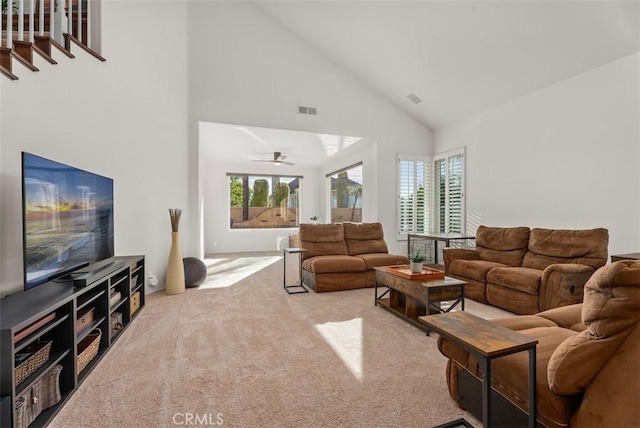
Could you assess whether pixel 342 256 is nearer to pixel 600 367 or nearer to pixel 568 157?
pixel 568 157

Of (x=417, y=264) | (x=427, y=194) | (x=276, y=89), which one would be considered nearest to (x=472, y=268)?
(x=417, y=264)

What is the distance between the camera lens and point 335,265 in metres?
4.21

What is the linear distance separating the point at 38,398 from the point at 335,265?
10.2 ft

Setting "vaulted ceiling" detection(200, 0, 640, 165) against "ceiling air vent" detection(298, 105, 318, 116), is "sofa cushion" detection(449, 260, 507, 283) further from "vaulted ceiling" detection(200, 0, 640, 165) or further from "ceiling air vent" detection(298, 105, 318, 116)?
"ceiling air vent" detection(298, 105, 318, 116)

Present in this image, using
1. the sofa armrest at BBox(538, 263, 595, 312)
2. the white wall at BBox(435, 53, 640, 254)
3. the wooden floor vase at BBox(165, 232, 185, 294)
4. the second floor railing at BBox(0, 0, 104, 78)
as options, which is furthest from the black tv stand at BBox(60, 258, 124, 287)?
the white wall at BBox(435, 53, 640, 254)

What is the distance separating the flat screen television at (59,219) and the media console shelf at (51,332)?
0.49 ft

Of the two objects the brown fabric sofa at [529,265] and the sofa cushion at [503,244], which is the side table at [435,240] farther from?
the brown fabric sofa at [529,265]

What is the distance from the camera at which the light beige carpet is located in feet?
5.44

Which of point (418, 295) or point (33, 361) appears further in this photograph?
point (418, 295)

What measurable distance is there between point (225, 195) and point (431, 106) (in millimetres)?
5601

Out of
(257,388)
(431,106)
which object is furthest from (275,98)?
(257,388)

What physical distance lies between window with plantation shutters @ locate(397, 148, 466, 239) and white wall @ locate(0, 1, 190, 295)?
4030 mm

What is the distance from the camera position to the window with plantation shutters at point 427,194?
231 inches

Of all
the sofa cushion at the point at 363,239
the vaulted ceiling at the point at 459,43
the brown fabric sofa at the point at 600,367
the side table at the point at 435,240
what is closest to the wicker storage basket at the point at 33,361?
the brown fabric sofa at the point at 600,367
